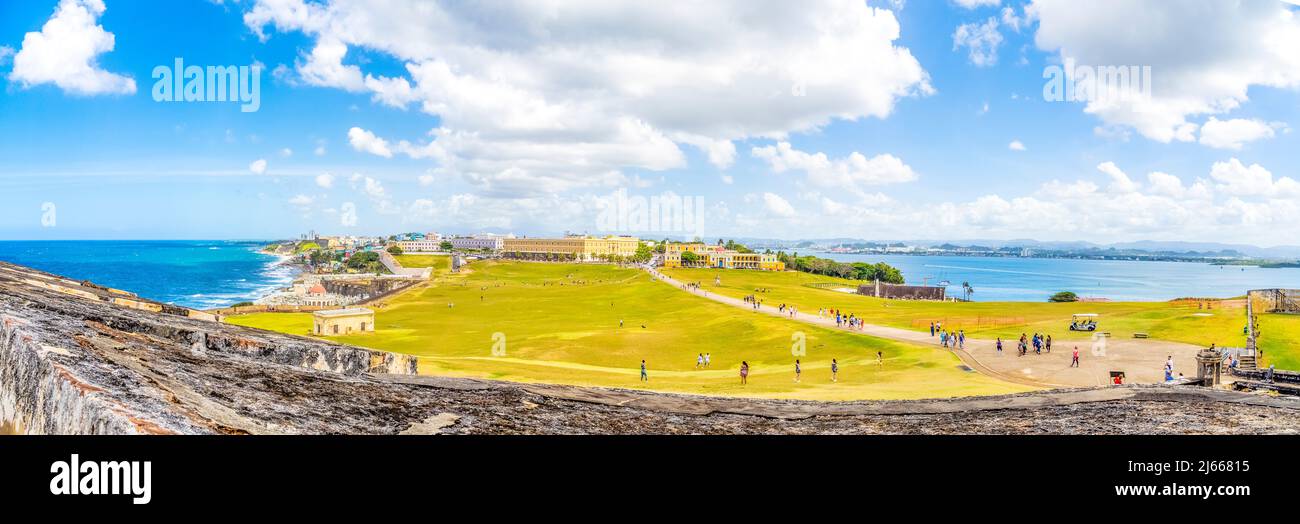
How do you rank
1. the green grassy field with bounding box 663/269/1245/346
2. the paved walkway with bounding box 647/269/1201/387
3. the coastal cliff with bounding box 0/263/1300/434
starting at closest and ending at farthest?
1. the coastal cliff with bounding box 0/263/1300/434
2. the paved walkway with bounding box 647/269/1201/387
3. the green grassy field with bounding box 663/269/1245/346

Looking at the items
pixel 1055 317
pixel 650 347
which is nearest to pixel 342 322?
pixel 650 347

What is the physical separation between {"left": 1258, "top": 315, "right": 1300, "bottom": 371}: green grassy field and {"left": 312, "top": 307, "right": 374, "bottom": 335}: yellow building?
193 ft

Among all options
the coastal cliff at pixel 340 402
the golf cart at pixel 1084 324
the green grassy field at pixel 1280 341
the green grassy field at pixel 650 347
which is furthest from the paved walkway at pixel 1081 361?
the coastal cliff at pixel 340 402

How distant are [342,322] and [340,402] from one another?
55.8 meters

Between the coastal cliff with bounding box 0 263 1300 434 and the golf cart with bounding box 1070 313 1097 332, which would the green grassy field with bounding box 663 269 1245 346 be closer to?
the golf cart with bounding box 1070 313 1097 332

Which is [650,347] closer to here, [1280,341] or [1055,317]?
[1055,317]

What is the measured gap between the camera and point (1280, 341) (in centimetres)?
2794

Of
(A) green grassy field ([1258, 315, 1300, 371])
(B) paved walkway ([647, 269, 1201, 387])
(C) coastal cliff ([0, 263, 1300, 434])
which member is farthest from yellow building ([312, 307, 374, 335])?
(A) green grassy field ([1258, 315, 1300, 371])

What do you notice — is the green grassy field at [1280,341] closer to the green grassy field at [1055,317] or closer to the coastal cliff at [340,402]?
the green grassy field at [1055,317]

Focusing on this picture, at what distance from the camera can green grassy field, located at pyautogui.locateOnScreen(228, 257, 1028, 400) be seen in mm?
25422

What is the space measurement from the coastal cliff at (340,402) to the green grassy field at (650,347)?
12.9 metres
